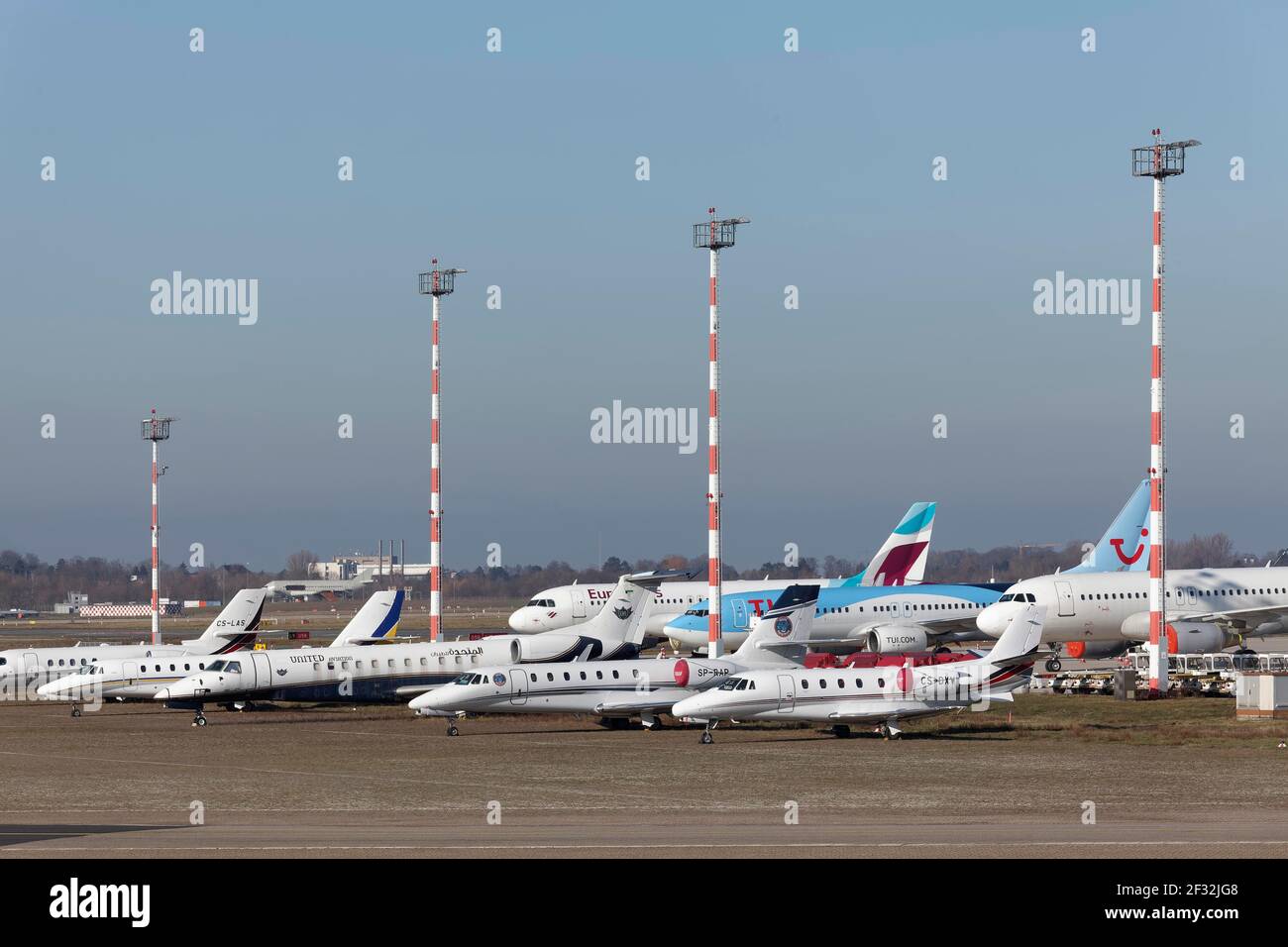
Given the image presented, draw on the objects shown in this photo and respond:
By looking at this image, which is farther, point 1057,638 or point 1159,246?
point 1057,638

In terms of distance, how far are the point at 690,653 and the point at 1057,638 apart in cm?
2173

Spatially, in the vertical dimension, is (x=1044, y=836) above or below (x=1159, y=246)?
below

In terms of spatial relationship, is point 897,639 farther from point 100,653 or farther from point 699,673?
point 100,653

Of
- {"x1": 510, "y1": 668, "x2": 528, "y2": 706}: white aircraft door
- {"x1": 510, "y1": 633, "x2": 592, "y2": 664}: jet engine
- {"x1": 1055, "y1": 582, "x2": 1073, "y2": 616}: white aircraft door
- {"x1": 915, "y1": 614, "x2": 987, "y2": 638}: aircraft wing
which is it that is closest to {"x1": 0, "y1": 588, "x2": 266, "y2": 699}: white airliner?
{"x1": 510, "y1": 633, "x2": 592, "y2": 664}: jet engine

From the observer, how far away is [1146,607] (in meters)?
82.4

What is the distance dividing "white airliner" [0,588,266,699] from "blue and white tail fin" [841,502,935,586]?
143 ft

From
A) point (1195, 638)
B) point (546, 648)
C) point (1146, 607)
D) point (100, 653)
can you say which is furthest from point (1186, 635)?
point (100, 653)

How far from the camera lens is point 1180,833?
32.2m

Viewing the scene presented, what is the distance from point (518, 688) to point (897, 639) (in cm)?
3203

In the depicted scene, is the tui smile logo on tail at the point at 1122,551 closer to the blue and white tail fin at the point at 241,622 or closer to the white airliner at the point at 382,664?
the white airliner at the point at 382,664

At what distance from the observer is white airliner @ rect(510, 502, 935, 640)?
101 meters
